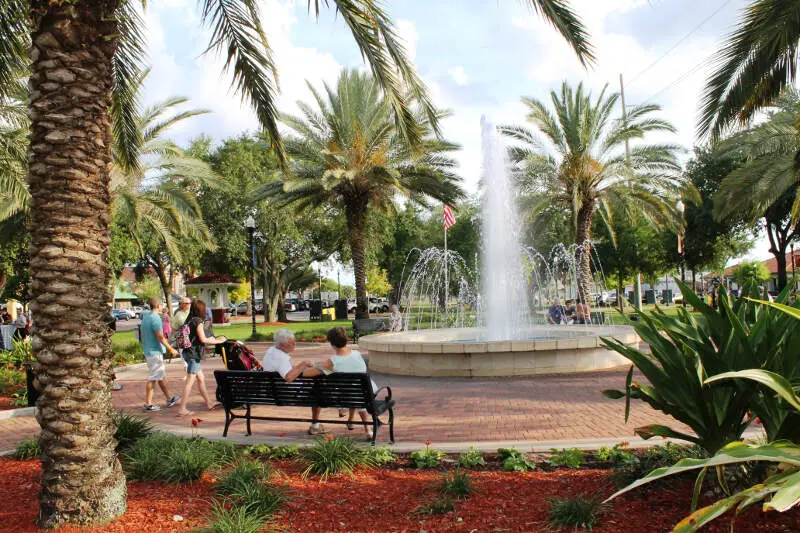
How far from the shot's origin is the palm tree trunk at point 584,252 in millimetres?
22552

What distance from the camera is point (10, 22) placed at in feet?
25.0

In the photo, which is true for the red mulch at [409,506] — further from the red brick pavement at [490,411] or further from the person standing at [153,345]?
the person standing at [153,345]

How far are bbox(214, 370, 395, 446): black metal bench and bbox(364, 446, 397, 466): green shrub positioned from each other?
0.82 feet

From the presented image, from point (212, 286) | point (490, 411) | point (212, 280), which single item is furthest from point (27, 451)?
point (212, 286)

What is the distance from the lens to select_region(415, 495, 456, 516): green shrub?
13.7 ft

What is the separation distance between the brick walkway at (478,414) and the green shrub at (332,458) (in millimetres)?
921

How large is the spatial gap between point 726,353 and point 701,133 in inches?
292

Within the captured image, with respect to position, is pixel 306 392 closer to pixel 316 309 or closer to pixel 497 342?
pixel 497 342

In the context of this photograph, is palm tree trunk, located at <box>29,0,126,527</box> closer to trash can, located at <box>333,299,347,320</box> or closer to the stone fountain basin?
the stone fountain basin

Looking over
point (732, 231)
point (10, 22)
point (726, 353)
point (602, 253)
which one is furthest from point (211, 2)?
point (602, 253)


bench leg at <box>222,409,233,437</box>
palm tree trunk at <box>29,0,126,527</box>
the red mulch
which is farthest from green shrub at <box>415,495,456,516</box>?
Answer: bench leg at <box>222,409,233,437</box>

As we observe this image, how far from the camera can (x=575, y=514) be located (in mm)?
3816

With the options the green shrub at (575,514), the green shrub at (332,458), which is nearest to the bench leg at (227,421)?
the green shrub at (332,458)

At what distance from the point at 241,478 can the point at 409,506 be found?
1.24 meters
